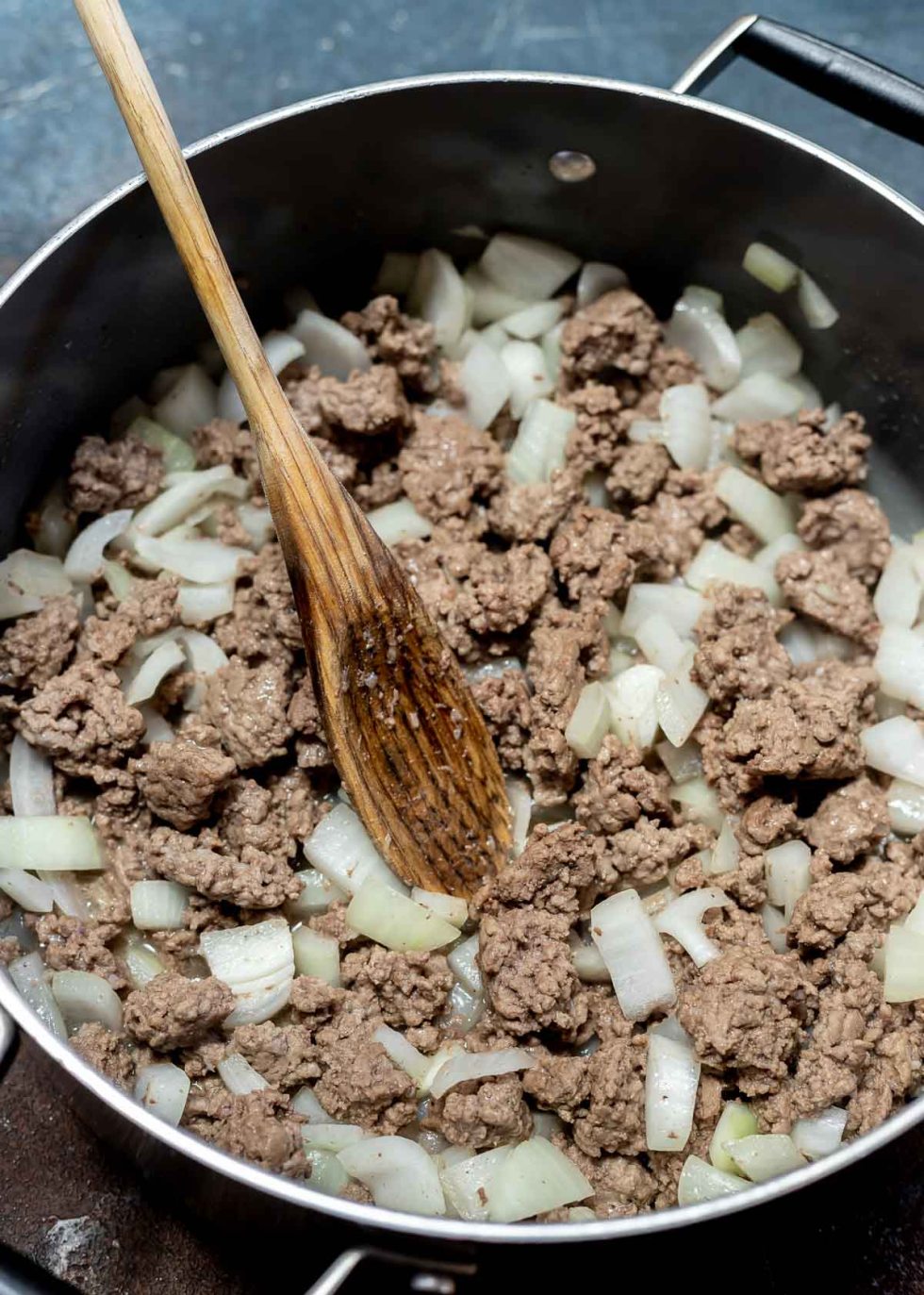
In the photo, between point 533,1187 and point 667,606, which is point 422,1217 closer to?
point 533,1187

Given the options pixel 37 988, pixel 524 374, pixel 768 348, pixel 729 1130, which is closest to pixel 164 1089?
pixel 37 988

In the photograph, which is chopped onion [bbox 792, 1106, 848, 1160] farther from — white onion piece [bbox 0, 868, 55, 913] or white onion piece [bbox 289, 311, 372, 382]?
white onion piece [bbox 289, 311, 372, 382]

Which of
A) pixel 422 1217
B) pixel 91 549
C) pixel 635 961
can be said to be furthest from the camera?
pixel 91 549

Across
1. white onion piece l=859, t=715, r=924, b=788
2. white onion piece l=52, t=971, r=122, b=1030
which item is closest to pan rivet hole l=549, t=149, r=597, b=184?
white onion piece l=859, t=715, r=924, b=788

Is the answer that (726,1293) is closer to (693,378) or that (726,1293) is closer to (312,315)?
(693,378)

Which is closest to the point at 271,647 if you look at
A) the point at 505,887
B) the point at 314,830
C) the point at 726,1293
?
the point at 314,830
